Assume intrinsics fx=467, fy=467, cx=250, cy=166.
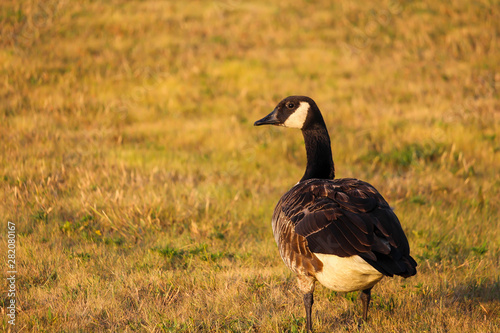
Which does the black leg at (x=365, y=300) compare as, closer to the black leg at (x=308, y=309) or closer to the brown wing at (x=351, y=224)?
the black leg at (x=308, y=309)

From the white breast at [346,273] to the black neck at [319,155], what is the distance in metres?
1.57

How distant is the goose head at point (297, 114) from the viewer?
5492mm

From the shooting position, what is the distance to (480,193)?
715 cm

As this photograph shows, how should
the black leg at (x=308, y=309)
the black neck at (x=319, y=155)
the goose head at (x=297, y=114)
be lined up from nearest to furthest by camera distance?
the black leg at (x=308, y=309), the black neck at (x=319, y=155), the goose head at (x=297, y=114)

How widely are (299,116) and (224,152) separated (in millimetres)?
3690

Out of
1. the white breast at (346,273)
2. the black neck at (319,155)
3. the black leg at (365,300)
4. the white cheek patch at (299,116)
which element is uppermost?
the white cheek patch at (299,116)

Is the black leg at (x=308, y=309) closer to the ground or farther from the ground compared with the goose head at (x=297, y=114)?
closer to the ground

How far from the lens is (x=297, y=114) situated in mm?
5582

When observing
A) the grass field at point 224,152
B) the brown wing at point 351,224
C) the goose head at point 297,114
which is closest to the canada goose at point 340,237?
the brown wing at point 351,224

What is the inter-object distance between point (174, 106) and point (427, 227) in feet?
22.0

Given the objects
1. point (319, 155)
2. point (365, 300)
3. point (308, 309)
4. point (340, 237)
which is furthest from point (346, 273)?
point (319, 155)

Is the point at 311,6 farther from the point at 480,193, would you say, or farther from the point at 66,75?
the point at 480,193

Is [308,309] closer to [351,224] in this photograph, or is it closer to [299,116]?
[351,224]

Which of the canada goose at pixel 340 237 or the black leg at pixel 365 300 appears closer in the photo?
the canada goose at pixel 340 237
